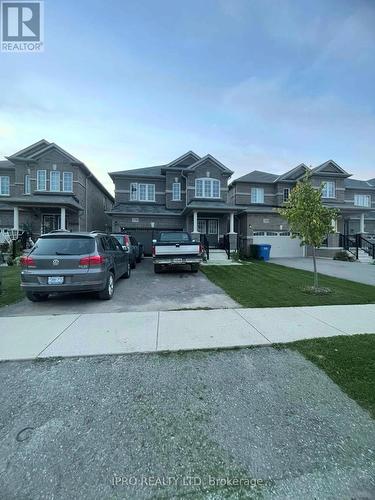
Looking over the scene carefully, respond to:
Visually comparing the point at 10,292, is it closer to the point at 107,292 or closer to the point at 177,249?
the point at 107,292

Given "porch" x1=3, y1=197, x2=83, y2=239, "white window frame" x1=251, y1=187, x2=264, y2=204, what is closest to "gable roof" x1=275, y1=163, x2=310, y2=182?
"white window frame" x1=251, y1=187, x2=264, y2=204

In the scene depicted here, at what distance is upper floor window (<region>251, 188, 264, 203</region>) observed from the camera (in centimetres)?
2442

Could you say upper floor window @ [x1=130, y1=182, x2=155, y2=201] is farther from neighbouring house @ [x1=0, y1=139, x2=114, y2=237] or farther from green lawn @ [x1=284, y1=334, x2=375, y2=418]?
green lawn @ [x1=284, y1=334, x2=375, y2=418]

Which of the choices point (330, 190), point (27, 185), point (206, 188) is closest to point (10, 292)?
point (27, 185)

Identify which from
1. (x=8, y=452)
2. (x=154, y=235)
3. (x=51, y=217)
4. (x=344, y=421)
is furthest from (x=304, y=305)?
(x=51, y=217)

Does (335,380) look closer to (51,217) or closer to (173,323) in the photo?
(173,323)

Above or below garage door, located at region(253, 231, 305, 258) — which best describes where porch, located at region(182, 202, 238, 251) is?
above

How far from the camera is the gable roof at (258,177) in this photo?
24172 mm

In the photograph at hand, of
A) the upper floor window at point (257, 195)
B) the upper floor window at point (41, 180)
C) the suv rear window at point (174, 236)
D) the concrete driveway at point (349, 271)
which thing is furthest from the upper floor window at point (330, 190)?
the upper floor window at point (41, 180)

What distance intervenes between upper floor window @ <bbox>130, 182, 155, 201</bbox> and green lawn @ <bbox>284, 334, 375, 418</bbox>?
2037 centimetres

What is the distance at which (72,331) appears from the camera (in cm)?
470

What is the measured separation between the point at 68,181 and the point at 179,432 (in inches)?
853

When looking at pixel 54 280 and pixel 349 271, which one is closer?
pixel 54 280

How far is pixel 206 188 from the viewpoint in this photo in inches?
861
